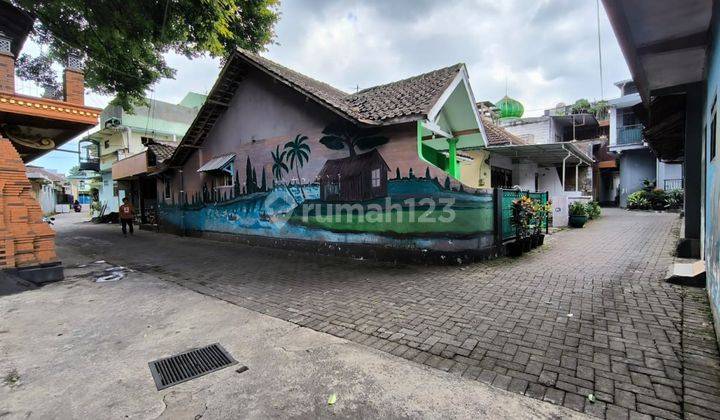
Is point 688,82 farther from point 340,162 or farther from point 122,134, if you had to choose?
point 122,134

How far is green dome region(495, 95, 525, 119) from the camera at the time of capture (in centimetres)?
2517

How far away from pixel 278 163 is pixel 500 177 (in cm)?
1031

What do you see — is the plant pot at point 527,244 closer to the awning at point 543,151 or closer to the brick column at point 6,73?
the awning at point 543,151

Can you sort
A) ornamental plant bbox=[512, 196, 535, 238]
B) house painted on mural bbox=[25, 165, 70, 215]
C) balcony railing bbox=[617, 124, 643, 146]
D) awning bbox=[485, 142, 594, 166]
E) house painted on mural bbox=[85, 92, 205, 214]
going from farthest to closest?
1. house painted on mural bbox=[25, 165, 70, 215]
2. house painted on mural bbox=[85, 92, 205, 214]
3. balcony railing bbox=[617, 124, 643, 146]
4. awning bbox=[485, 142, 594, 166]
5. ornamental plant bbox=[512, 196, 535, 238]

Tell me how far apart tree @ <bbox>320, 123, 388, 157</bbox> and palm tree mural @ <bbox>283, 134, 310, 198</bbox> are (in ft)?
2.31

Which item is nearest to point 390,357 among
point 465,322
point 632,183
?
point 465,322

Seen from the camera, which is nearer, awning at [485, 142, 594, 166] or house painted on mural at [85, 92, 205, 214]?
awning at [485, 142, 594, 166]

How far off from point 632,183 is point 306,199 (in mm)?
25148

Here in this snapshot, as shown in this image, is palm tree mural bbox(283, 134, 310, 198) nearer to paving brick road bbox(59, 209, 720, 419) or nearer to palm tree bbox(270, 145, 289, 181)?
palm tree bbox(270, 145, 289, 181)

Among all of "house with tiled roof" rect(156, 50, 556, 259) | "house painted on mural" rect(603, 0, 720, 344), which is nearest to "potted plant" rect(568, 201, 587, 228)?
"house with tiled roof" rect(156, 50, 556, 259)

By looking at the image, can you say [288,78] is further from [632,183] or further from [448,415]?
[632,183]

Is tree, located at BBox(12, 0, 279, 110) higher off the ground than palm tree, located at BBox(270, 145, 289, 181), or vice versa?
tree, located at BBox(12, 0, 279, 110)

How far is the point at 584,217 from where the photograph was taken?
534 inches

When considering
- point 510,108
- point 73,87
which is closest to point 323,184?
point 73,87
